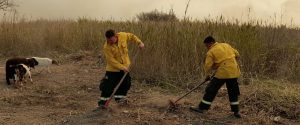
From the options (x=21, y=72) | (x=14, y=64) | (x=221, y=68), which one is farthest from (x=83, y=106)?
(x=221, y=68)

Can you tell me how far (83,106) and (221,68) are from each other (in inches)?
89.5

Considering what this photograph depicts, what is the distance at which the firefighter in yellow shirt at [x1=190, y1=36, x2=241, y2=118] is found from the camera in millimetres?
6953

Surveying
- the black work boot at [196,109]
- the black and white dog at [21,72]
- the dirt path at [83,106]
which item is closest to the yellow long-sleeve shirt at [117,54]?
the dirt path at [83,106]

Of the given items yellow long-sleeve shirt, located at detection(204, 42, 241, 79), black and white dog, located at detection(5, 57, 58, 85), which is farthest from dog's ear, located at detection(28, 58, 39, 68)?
yellow long-sleeve shirt, located at detection(204, 42, 241, 79)

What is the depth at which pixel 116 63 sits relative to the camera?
23.8 ft

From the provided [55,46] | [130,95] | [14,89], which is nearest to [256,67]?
[130,95]

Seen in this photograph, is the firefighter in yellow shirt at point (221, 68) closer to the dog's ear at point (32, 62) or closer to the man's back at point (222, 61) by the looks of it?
the man's back at point (222, 61)

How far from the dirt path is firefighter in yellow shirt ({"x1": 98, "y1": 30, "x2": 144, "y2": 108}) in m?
0.23

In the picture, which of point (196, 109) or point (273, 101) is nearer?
point (196, 109)

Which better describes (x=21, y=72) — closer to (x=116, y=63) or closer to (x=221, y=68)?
(x=116, y=63)

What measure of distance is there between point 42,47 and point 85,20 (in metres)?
2.30

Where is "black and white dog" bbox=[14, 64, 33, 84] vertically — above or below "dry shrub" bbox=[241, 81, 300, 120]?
above

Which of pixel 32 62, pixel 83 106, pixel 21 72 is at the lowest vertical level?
pixel 83 106

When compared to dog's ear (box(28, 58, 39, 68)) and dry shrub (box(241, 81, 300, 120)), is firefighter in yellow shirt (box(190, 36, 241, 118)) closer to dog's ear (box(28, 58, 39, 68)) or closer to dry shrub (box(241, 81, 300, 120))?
dry shrub (box(241, 81, 300, 120))
